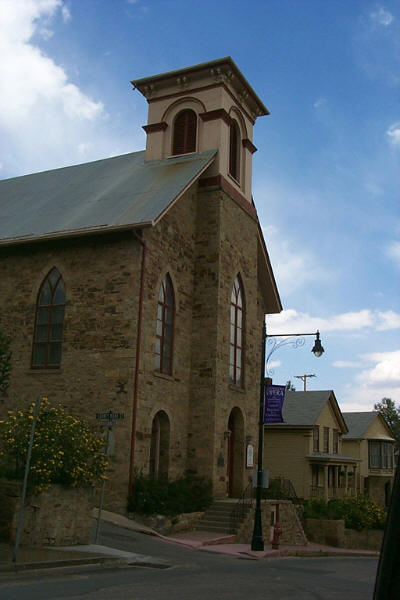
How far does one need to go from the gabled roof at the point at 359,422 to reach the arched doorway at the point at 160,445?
2713 cm

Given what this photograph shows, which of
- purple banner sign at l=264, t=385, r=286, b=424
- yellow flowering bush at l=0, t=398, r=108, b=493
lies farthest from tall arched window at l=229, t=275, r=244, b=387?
yellow flowering bush at l=0, t=398, r=108, b=493

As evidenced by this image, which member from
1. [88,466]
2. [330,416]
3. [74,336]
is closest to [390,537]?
[88,466]

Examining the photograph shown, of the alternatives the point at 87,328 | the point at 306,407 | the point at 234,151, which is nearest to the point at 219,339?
the point at 87,328

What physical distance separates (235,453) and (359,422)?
25.3 m

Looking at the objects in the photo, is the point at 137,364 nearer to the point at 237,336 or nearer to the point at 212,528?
the point at 212,528

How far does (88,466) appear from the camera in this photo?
15.4m

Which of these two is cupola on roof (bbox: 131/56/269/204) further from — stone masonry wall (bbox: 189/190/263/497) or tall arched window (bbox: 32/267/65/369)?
tall arched window (bbox: 32/267/65/369)

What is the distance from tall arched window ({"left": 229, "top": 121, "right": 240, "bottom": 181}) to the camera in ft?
94.3

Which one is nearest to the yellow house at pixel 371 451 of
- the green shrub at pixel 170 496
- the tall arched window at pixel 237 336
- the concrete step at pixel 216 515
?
the tall arched window at pixel 237 336

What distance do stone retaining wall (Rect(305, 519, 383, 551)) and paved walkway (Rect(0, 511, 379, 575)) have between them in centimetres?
181

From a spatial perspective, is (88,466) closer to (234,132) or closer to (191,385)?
(191,385)

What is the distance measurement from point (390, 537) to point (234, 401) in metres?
25.2

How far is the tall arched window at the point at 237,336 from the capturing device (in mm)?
26578

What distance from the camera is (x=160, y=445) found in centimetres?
2286
